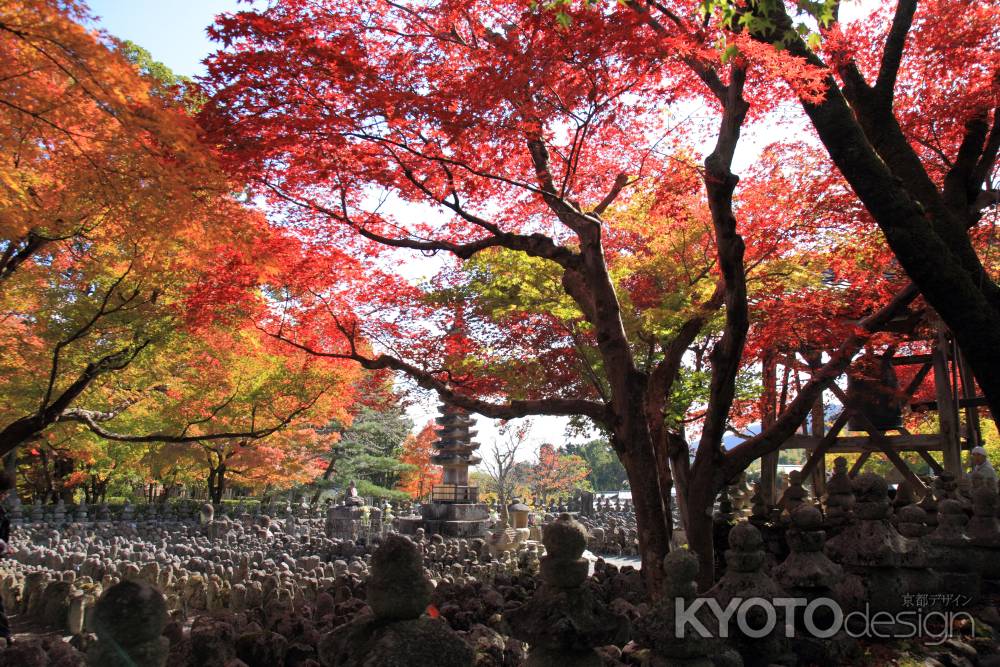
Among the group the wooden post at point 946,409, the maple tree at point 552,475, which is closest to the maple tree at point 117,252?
the wooden post at point 946,409

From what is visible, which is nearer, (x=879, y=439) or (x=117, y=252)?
(x=117, y=252)

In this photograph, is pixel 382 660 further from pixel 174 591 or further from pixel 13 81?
pixel 174 591

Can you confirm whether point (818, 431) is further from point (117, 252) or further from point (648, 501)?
point (117, 252)

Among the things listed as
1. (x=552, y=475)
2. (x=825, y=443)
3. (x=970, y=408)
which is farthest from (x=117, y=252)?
(x=552, y=475)

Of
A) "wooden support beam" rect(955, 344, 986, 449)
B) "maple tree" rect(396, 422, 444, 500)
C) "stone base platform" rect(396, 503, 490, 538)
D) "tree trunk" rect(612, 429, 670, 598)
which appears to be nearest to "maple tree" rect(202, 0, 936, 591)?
"tree trunk" rect(612, 429, 670, 598)

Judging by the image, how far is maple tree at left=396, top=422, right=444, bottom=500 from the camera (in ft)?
119

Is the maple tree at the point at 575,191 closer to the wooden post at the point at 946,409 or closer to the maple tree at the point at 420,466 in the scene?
the wooden post at the point at 946,409

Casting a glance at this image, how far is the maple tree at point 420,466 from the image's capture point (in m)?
36.3

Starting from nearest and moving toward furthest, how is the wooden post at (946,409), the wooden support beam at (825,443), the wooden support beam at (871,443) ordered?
1. the wooden post at (946,409)
2. the wooden support beam at (871,443)
3. the wooden support beam at (825,443)

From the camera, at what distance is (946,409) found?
12289 millimetres

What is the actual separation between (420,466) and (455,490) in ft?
52.3

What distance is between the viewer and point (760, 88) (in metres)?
6.77

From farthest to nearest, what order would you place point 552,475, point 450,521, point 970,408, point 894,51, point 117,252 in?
point 552,475 → point 450,521 → point 970,408 → point 117,252 → point 894,51

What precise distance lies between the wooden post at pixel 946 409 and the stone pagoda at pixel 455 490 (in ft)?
39.1
